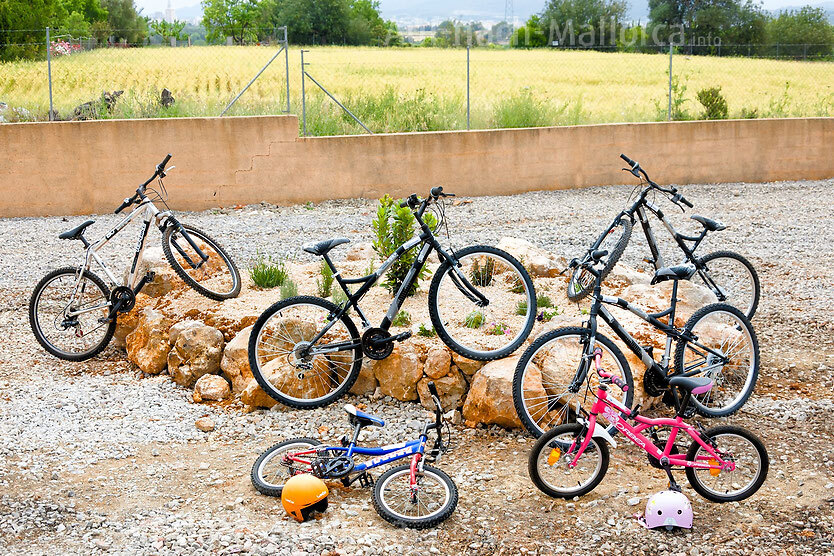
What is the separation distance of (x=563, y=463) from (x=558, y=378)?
0.76 meters

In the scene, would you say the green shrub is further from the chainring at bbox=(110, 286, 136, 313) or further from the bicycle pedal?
the chainring at bbox=(110, 286, 136, 313)

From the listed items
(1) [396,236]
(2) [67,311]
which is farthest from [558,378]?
(2) [67,311]

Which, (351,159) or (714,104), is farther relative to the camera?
(714,104)

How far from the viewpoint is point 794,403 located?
5902 mm

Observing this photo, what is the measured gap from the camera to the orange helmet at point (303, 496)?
4.43m

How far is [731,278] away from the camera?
7.20m

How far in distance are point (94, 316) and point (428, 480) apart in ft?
14.6

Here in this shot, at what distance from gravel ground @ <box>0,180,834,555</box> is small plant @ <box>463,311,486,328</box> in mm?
747

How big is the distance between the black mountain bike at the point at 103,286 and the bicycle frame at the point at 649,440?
11.5ft

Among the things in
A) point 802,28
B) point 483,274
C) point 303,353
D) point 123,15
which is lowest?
point 303,353

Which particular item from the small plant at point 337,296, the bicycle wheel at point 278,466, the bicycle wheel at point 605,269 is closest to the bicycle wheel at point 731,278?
the bicycle wheel at point 605,269

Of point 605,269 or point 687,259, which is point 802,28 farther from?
point 605,269

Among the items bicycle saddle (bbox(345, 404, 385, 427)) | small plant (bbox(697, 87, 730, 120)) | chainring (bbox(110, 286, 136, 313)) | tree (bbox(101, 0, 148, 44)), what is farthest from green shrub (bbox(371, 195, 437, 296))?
tree (bbox(101, 0, 148, 44))

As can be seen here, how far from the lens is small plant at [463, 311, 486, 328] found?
6.11 metres
